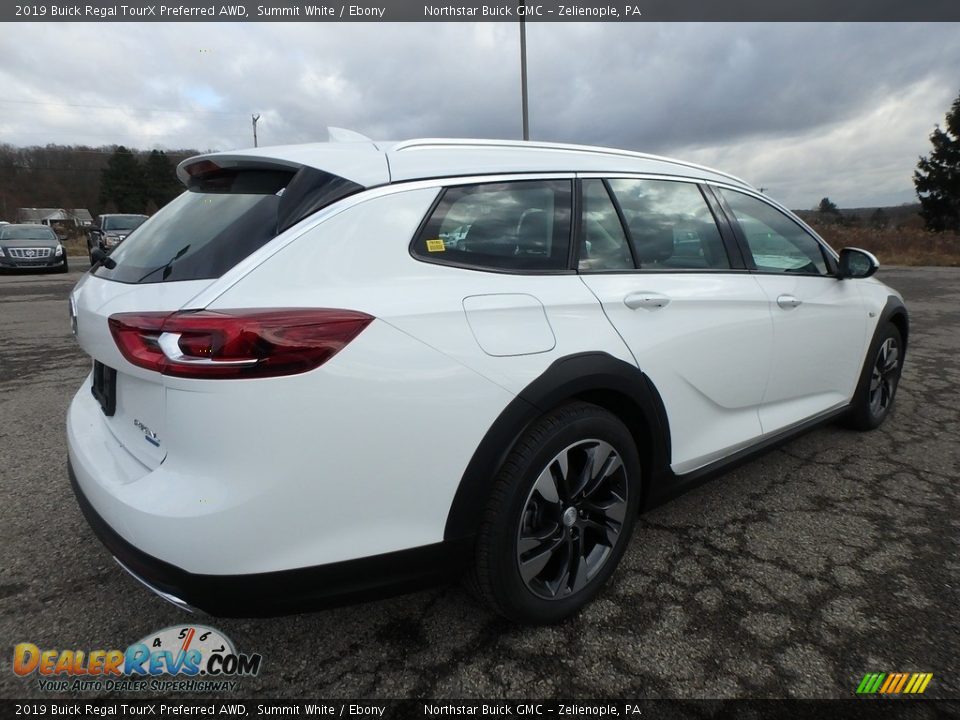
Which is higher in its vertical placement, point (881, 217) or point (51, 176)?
point (51, 176)

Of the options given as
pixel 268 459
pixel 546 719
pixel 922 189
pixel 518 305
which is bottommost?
pixel 546 719

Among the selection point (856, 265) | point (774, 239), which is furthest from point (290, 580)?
point (856, 265)

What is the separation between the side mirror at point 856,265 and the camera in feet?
10.9

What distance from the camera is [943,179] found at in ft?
119

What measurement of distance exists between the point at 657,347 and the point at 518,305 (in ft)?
2.19

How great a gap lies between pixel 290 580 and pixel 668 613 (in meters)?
1.35

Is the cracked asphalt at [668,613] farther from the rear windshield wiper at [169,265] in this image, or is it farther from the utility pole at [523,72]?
the utility pole at [523,72]

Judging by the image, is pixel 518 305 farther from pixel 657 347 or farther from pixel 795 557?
pixel 795 557

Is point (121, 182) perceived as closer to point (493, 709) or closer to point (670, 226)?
point (670, 226)

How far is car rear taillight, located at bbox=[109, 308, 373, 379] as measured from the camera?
1.43 m

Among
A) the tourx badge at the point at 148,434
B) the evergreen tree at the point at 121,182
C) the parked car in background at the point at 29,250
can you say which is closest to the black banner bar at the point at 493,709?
the tourx badge at the point at 148,434

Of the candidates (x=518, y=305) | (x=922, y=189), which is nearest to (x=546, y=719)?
(x=518, y=305)

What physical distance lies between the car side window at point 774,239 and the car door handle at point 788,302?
0.15 meters

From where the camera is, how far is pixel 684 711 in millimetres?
1698
